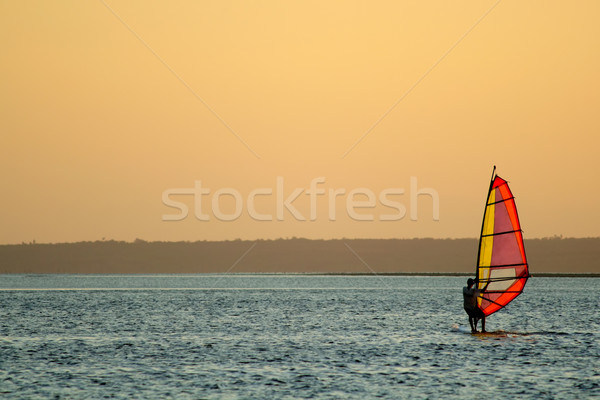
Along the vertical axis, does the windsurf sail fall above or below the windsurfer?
above

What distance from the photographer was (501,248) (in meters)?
46.8

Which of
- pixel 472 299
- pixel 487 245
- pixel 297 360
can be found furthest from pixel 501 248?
pixel 297 360

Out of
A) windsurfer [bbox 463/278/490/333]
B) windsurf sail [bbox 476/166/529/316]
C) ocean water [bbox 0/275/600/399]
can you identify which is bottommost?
ocean water [bbox 0/275/600/399]

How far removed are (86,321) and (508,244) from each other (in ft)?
134

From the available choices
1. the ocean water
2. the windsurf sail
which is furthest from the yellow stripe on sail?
the ocean water

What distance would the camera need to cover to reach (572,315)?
79.8 meters

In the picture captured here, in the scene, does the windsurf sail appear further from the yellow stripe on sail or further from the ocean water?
the ocean water

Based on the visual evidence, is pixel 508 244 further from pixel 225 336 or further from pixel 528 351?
pixel 225 336

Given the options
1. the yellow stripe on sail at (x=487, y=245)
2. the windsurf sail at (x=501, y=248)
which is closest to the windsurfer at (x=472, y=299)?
the yellow stripe on sail at (x=487, y=245)

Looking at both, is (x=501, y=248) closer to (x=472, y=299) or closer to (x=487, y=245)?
(x=487, y=245)

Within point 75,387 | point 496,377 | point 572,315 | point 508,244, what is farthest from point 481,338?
point 572,315

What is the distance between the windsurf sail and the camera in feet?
152

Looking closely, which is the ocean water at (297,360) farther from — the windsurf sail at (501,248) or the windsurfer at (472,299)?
the windsurf sail at (501,248)

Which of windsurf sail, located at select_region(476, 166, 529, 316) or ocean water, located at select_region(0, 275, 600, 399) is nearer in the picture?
ocean water, located at select_region(0, 275, 600, 399)
